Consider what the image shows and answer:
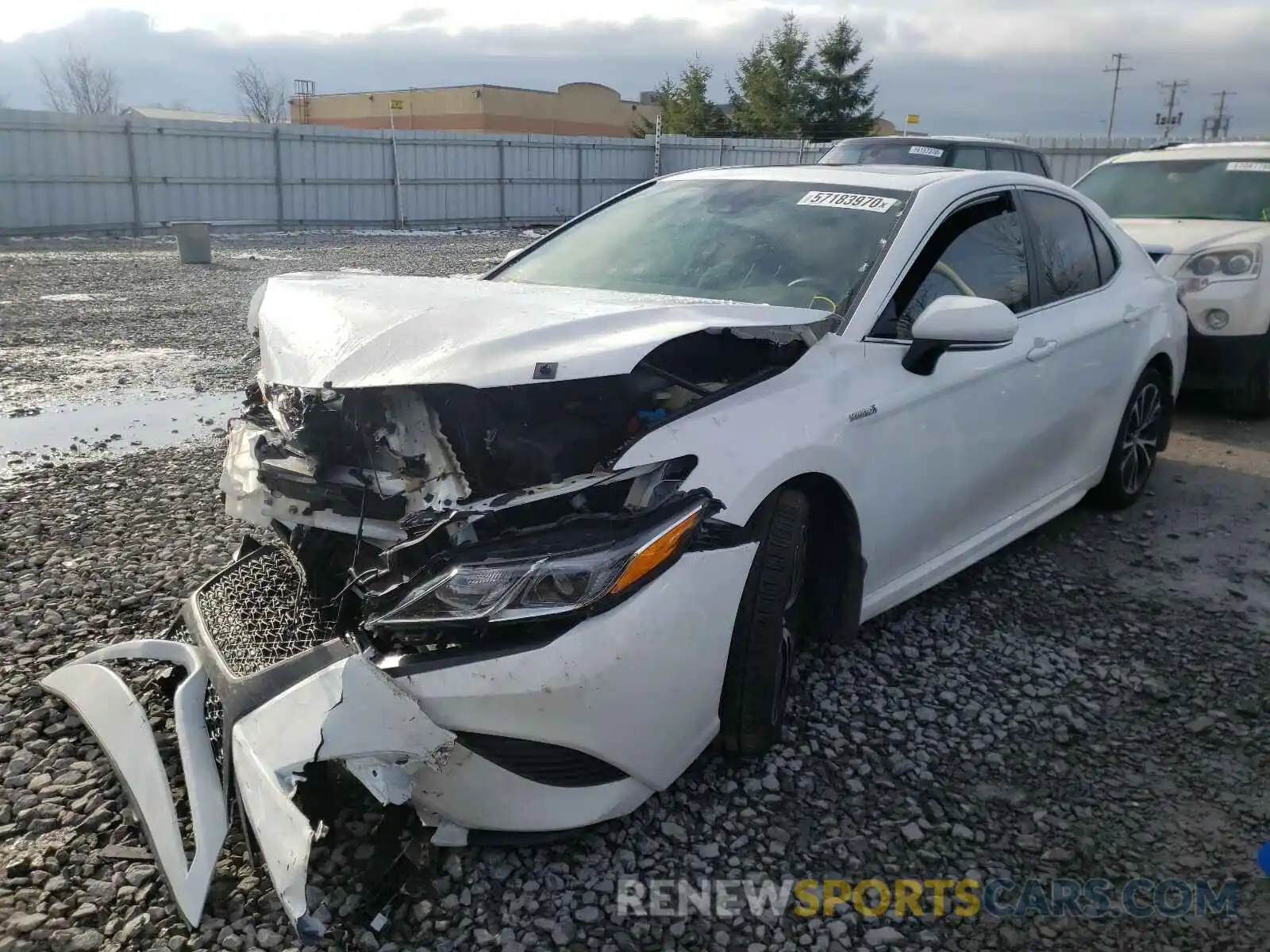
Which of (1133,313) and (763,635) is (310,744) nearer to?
(763,635)

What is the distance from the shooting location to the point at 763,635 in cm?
256

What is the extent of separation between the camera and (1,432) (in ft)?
19.2

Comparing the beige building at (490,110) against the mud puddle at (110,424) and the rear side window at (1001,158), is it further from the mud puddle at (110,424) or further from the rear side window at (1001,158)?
the mud puddle at (110,424)

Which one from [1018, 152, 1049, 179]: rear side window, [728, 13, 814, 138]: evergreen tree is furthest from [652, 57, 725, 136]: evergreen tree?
[1018, 152, 1049, 179]: rear side window

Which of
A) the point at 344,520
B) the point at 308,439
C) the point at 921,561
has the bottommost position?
the point at 921,561

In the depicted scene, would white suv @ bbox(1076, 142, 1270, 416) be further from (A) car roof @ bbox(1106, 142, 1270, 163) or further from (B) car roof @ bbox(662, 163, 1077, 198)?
(B) car roof @ bbox(662, 163, 1077, 198)

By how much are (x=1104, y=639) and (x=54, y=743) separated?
11.4ft

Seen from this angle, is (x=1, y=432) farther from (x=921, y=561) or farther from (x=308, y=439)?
(x=921, y=561)

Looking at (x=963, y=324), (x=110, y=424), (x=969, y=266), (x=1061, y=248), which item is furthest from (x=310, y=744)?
(x=110, y=424)

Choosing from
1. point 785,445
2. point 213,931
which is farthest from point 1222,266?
point 213,931

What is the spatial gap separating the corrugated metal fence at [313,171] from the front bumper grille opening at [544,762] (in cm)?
1966

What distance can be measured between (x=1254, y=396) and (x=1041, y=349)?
4230mm

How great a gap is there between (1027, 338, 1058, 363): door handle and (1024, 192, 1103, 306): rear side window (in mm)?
197

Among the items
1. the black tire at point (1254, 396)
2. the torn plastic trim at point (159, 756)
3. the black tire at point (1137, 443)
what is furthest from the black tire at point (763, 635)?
the black tire at point (1254, 396)
